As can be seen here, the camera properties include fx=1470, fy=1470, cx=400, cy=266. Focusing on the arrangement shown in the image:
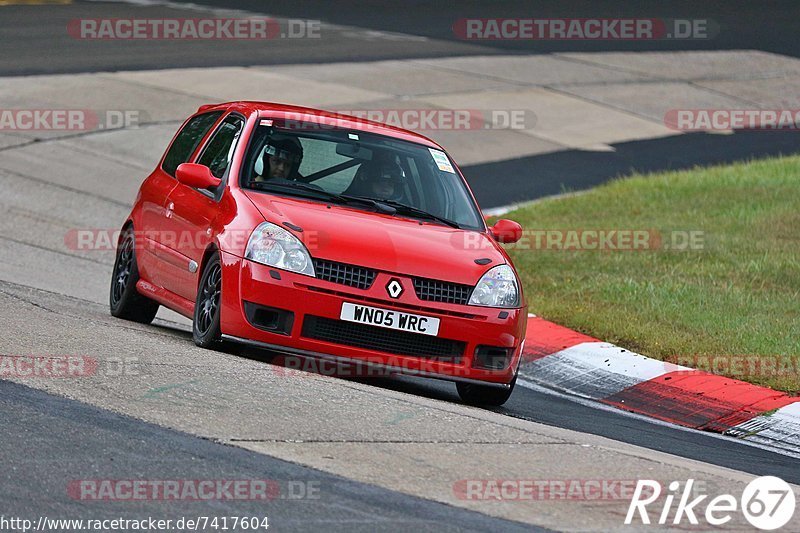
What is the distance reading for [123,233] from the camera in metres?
10.5

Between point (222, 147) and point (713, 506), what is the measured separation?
4.63 m

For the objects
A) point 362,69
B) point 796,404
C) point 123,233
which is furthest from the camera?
point 362,69

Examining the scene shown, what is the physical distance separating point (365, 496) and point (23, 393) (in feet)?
6.33

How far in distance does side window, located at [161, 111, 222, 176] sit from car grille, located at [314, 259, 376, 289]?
7.82 feet

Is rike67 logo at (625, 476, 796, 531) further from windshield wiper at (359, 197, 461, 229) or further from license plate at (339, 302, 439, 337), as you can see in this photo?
windshield wiper at (359, 197, 461, 229)

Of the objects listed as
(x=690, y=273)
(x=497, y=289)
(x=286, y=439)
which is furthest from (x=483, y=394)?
(x=690, y=273)

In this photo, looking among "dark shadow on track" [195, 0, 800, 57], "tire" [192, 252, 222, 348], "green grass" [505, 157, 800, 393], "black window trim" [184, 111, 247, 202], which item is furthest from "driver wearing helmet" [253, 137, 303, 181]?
"dark shadow on track" [195, 0, 800, 57]

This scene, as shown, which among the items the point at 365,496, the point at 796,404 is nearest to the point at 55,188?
the point at 796,404

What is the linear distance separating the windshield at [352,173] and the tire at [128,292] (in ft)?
5.00

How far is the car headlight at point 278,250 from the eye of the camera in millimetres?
7918

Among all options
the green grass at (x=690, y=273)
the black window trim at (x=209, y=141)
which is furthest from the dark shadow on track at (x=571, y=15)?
the black window trim at (x=209, y=141)

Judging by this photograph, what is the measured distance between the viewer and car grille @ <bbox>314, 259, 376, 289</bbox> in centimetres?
790

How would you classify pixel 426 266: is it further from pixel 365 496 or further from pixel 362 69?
pixel 362 69

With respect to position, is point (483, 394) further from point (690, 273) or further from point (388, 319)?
point (690, 273)
